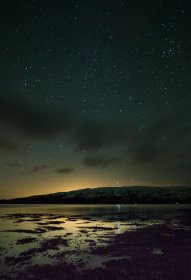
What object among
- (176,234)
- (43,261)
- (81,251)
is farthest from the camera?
(176,234)

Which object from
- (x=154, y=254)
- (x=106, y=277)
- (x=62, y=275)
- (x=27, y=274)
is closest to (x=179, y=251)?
(x=154, y=254)

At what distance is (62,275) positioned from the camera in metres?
14.3

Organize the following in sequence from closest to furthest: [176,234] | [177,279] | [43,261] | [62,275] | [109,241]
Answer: [177,279] → [62,275] → [43,261] → [109,241] → [176,234]

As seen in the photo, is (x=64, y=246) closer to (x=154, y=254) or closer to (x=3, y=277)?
(x=154, y=254)

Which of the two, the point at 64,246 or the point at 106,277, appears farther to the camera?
the point at 64,246

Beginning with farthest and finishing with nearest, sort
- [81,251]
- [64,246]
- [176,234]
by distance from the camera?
[176,234] → [64,246] → [81,251]

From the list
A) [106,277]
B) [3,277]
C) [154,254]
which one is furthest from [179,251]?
[3,277]

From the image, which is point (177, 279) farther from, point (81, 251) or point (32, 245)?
point (32, 245)

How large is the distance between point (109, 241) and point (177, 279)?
38.3 ft

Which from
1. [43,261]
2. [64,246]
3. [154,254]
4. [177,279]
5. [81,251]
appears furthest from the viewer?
[64,246]

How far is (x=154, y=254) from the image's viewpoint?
1909 centimetres

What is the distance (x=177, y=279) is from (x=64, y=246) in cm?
1143

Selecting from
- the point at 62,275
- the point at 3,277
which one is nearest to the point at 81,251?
the point at 62,275

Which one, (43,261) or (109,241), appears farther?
(109,241)
